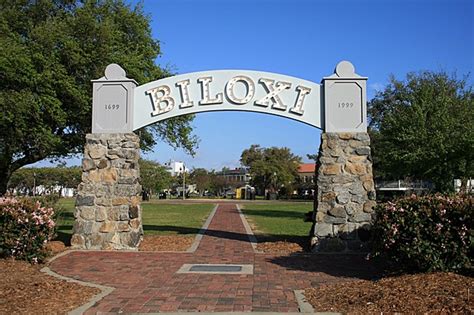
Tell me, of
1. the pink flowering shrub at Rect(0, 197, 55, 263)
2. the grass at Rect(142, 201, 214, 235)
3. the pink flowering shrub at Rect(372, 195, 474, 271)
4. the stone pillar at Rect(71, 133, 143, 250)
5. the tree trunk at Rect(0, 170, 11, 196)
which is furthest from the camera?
the tree trunk at Rect(0, 170, 11, 196)

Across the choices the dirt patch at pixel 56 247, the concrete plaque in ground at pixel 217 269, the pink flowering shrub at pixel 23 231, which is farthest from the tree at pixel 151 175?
the concrete plaque in ground at pixel 217 269

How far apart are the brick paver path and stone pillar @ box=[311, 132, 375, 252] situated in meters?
0.63

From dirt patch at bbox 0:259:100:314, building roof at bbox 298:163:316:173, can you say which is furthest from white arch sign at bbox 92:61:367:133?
building roof at bbox 298:163:316:173

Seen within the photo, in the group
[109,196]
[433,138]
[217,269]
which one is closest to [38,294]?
[217,269]

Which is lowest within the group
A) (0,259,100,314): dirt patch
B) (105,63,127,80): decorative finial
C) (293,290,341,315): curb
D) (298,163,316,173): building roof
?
(293,290,341,315): curb

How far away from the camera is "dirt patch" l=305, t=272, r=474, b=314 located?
5637 mm

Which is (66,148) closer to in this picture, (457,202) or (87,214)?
(87,214)

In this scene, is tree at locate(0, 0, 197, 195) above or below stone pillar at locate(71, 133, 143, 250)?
above

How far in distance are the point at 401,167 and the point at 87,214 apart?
1588 centimetres

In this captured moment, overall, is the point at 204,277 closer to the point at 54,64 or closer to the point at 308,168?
the point at 54,64

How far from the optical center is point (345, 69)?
11523 mm

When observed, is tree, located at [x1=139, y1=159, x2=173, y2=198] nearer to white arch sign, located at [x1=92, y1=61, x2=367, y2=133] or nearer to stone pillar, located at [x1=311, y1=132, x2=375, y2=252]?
white arch sign, located at [x1=92, y1=61, x2=367, y2=133]

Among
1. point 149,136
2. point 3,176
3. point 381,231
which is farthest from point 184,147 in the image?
point 381,231

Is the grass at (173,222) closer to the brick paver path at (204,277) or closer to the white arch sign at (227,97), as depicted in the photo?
the brick paver path at (204,277)
